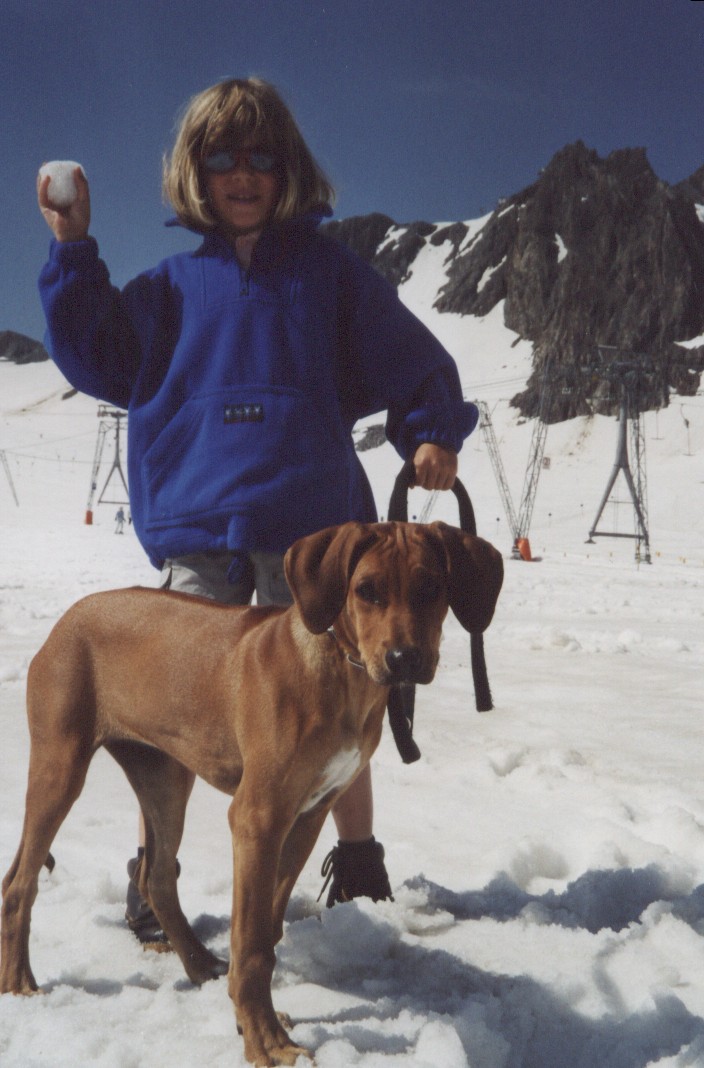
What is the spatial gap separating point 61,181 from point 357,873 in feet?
7.08

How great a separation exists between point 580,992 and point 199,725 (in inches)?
46.0

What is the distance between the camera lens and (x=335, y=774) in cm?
193

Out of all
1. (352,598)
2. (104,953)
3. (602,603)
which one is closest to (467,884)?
(104,953)

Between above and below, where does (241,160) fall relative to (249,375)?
above

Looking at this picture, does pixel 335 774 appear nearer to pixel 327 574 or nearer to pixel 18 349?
pixel 327 574

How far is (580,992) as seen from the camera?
2.21 m

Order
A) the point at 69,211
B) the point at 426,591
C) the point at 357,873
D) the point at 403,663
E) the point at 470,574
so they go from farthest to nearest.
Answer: the point at 357,873 < the point at 69,211 < the point at 470,574 < the point at 426,591 < the point at 403,663

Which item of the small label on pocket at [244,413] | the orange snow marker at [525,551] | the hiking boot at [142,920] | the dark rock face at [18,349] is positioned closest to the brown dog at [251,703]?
the hiking boot at [142,920]

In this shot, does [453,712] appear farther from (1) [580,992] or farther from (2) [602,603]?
(2) [602,603]

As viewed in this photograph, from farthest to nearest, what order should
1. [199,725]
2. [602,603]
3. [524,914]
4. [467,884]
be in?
[602,603] < [467,884] < [524,914] < [199,725]

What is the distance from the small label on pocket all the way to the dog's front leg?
3.39 feet

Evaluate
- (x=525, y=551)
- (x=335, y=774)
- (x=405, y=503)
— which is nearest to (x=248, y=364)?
(x=405, y=503)

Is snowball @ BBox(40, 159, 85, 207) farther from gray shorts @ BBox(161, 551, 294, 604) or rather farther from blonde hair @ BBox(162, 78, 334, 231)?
gray shorts @ BBox(161, 551, 294, 604)

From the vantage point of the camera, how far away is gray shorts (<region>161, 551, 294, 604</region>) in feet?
8.32
